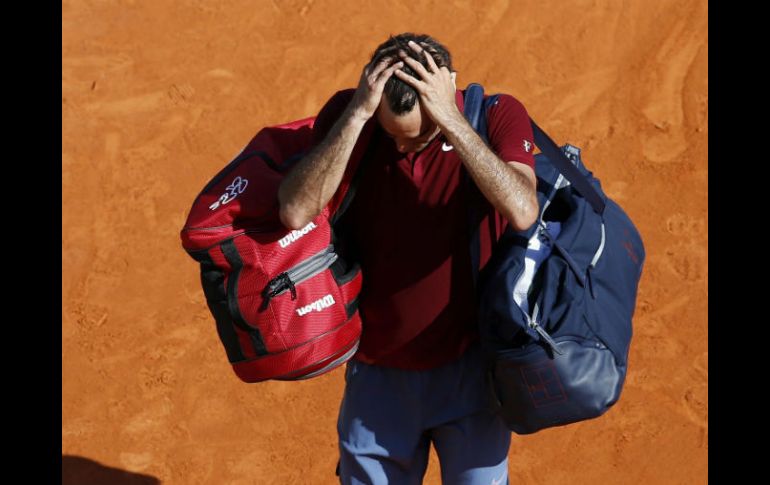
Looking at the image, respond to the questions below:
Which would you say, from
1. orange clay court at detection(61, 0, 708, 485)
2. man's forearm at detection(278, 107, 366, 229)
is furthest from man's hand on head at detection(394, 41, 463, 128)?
orange clay court at detection(61, 0, 708, 485)

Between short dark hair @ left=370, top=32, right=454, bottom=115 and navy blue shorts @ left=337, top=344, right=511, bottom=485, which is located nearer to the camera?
short dark hair @ left=370, top=32, right=454, bottom=115

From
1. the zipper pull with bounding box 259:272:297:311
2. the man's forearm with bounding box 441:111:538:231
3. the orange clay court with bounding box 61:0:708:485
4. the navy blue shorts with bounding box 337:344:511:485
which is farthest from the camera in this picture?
the orange clay court with bounding box 61:0:708:485

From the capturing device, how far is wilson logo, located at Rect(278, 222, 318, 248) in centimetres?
330

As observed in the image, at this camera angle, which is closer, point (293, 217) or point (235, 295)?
point (293, 217)

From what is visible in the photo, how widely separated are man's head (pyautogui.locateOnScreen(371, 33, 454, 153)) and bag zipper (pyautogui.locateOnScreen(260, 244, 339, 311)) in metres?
0.44

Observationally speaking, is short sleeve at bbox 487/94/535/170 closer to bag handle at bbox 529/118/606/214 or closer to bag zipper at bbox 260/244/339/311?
bag handle at bbox 529/118/606/214

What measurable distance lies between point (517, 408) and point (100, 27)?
5.43 m

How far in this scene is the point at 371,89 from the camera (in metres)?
3.06

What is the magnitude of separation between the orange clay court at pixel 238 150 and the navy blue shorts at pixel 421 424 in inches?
78.2

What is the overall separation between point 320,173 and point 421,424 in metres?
0.97

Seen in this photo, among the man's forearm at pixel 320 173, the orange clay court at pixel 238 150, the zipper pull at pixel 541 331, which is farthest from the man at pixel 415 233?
the orange clay court at pixel 238 150

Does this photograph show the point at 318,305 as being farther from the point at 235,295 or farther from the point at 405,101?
the point at 405,101

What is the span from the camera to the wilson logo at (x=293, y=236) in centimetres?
330

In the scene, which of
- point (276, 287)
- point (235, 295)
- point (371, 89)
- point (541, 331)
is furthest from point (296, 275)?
point (541, 331)
